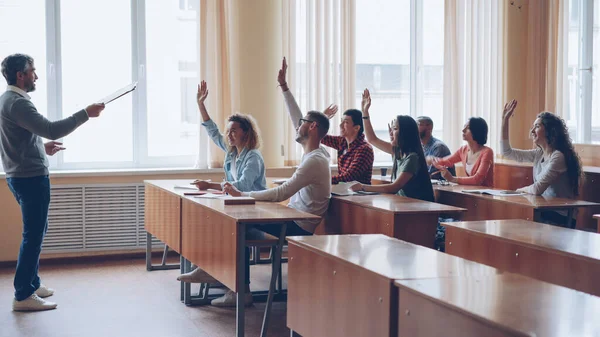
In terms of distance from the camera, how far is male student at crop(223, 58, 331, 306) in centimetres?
427

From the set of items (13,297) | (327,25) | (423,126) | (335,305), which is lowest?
(13,297)

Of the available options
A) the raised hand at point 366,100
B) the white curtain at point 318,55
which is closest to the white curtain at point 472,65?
the white curtain at point 318,55

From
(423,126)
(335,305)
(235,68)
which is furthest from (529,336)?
(235,68)

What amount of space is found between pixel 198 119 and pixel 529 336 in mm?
5054

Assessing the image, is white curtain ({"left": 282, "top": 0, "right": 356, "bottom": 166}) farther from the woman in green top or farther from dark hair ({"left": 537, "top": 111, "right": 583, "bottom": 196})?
dark hair ({"left": 537, "top": 111, "right": 583, "bottom": 196})

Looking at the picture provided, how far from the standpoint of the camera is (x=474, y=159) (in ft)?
18.8

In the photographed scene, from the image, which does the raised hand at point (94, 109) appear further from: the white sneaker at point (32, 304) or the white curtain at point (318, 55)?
the white curtain at point (318, 55)

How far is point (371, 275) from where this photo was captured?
225cm

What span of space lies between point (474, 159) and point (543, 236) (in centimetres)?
277

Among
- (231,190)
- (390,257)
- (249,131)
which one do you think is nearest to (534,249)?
(390,257)

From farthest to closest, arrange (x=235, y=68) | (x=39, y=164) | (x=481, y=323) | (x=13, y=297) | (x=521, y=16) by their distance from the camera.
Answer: (x=521, y=16)
(x=235, y=68)
(x=13, y=297)
(x=39, y=164)
(x=481, y=323)

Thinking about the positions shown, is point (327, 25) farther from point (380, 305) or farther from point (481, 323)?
point (481, 323)

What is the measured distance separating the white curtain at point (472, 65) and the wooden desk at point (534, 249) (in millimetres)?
3866

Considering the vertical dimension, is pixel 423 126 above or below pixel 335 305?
above
